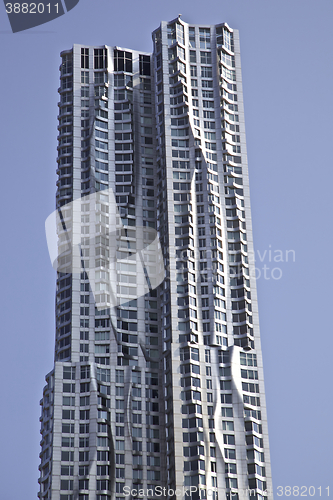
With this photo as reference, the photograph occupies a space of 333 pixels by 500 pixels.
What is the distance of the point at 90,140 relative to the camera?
15712 cm

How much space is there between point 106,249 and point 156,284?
10.2 metres

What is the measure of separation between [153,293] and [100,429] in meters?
26.0

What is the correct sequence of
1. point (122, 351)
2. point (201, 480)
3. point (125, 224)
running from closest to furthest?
point (201, 480)
point (122, 351)
point (125, 224)

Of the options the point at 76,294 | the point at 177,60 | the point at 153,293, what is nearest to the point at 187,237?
the point at 153,293

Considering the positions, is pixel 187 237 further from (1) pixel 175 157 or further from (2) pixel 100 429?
(2) pixel 100 429

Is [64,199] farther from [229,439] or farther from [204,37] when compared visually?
[229,439]

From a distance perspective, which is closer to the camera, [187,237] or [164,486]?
[164,486]

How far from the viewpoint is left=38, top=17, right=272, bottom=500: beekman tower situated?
132750mm

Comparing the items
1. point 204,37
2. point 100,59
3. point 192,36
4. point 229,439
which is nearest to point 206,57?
point 204,37

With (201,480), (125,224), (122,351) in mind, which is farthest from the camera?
(125,224)

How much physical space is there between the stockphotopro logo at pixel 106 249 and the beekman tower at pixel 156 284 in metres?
0.24

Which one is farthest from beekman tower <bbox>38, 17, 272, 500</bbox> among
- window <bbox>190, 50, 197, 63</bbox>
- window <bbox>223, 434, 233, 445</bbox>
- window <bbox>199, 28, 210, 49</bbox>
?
window <bbox>190, 50, 197, 63</bbox>

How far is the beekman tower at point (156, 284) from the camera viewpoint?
133 m

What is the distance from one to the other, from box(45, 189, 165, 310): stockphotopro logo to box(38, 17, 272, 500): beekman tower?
236 millimetres
